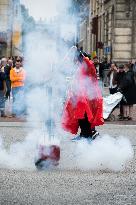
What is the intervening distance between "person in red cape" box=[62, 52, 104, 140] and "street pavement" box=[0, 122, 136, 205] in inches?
24.6

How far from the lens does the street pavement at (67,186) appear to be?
7746 mm

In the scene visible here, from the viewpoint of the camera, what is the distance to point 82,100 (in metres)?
11.0

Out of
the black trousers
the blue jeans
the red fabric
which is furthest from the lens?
the blue jeans

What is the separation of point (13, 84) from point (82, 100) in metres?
8.62

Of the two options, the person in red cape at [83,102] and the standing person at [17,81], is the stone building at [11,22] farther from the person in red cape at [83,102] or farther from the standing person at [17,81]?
the standing person at [17,81]

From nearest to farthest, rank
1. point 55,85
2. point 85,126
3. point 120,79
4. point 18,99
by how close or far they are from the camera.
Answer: point 55,85 → point 85,126 → point 18,99 → point 120,79

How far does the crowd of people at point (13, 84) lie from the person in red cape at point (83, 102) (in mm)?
7117

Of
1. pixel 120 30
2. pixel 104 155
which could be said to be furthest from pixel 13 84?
pixel 120 30

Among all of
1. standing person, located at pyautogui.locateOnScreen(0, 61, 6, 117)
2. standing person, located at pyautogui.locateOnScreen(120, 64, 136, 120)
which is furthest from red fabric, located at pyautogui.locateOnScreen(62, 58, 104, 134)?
standing person, located at pyautogui.locateOnScreen(0, 61, 6, 117)

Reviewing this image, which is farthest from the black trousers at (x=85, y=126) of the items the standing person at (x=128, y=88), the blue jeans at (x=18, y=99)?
the standing person at (x=128, y=88)

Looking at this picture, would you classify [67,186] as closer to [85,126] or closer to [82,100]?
[82,100]

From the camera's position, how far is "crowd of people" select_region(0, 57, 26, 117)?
749 inches

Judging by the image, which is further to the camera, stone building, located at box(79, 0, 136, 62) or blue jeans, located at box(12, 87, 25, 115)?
stone building, located at box(79, 0, 136, 62)

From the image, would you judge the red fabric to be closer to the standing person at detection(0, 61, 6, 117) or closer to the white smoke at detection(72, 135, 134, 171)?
the white smoke at detection(72, 135, 134, 171)
